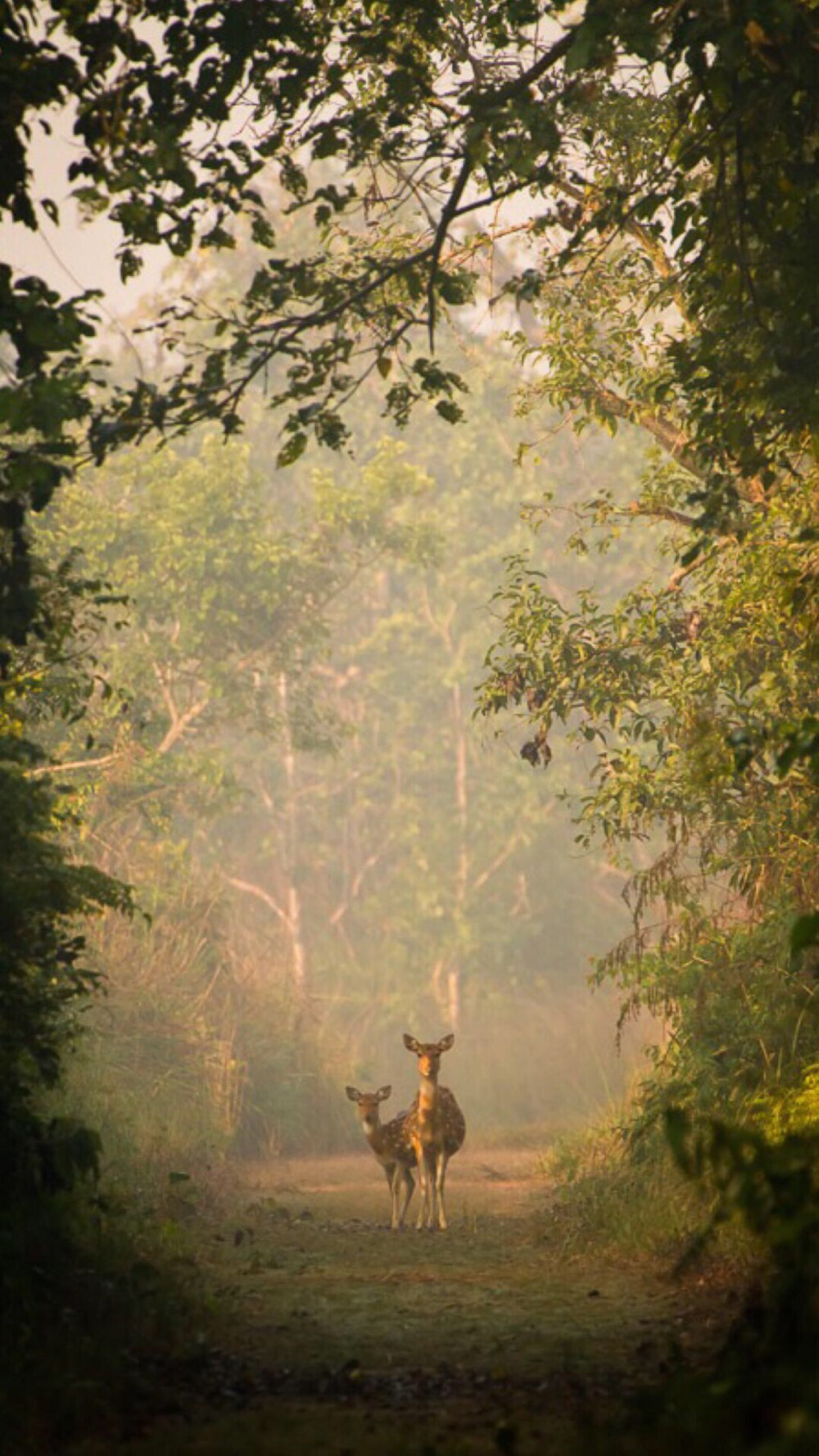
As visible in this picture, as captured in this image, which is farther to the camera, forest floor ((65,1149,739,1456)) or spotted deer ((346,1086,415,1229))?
spotted deer ((346,1086,415,1229))

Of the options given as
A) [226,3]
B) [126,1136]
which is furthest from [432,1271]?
[226,3]

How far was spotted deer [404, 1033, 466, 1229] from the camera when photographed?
14.1m

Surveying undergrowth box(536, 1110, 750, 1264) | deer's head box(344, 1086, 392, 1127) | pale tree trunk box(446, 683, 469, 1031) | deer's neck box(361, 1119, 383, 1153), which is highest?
pale tree trunk box(446, 683, 469, 1031)

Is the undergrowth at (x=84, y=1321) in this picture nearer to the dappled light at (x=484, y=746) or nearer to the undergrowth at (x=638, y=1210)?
the dappled light at (x=484, y=746)

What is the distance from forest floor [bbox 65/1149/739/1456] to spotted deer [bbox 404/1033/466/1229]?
76 centimetres

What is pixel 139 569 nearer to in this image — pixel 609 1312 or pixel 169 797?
pixel 169 797

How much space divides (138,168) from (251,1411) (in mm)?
6003

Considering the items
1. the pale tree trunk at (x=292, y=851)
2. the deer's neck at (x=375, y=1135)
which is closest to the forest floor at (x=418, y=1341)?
the deer's neck at (x=375, y=1135)

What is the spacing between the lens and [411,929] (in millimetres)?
38156

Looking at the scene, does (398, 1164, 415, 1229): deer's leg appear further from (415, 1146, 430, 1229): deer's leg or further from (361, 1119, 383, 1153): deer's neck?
(361, 1119, 383, 1153): deer's neck

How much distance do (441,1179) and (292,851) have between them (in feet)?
79.8

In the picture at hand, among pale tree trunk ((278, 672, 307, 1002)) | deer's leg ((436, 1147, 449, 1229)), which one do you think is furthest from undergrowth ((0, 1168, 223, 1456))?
pale tree trunk ((278, 672, 307, 1002))

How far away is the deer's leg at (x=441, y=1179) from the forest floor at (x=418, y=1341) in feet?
1.47

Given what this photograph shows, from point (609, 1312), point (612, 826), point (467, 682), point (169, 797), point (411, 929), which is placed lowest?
point (609, 1312)
